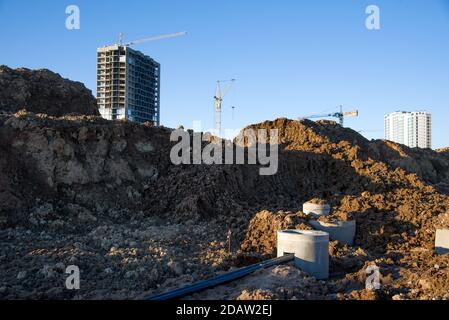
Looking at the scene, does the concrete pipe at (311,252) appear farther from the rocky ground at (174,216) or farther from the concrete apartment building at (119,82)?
the concrete apartment building at (119,82)

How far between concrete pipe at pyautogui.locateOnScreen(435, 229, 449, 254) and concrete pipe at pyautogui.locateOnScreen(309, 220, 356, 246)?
2.17m

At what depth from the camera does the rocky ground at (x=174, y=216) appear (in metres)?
8.44

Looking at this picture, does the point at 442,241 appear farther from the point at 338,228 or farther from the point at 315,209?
the point at 315,209

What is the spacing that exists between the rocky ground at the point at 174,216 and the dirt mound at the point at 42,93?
113 cm

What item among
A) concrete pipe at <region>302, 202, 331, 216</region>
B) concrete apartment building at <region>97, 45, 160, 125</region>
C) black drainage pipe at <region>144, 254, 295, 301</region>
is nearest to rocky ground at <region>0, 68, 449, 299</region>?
black drainage pipe at <region>144, 254, 295, 301</region>

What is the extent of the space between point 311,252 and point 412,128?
95.0 meters

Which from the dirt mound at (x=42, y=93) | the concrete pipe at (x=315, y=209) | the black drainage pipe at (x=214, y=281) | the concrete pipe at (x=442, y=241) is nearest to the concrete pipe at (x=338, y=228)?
the concrete pipe at (x=315, y=209)

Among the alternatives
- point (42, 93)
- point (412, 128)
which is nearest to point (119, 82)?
point (42, 93)

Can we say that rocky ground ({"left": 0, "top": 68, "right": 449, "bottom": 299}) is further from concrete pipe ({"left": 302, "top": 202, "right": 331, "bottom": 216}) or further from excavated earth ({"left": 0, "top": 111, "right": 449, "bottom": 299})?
concrete pipe ({"left": 302, "top": 202, "right": 331, "bottom": 216})

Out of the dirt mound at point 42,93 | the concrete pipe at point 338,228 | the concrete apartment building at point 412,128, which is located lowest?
the concrete pipe at point 338,228

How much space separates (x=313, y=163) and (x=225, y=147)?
4764mm

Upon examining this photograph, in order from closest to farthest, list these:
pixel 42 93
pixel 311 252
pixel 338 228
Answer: pixel 311 252, pixel 338 228, pixel 42 93

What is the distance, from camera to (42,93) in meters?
23.4

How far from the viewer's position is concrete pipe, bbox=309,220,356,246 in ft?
39.4
